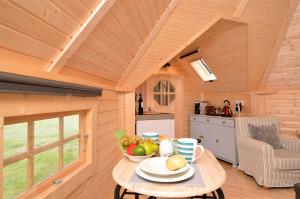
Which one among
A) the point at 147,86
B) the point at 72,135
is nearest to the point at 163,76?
the point at 147,86

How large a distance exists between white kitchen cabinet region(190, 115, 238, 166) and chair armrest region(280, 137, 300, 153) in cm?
71

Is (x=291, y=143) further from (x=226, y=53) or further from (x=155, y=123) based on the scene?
(x=155, y=123)

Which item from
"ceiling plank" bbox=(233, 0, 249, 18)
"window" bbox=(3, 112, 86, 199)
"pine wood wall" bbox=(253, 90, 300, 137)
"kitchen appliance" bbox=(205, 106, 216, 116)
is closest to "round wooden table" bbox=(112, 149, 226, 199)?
"window" bbox=(3, 112, 86, 199)

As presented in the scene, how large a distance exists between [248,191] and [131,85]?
6.69ft

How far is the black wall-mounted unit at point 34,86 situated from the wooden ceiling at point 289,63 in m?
3.00

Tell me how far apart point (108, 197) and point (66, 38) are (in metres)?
1.81

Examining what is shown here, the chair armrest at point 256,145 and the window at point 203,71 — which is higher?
the window at point 203,71

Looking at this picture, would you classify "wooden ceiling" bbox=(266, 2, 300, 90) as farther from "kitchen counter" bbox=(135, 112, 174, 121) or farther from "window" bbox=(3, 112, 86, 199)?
"window" bbox=(3, 112, 86, 199)

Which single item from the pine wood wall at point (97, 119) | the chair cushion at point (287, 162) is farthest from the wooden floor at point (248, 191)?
the pine wood wall at point (97, 119)

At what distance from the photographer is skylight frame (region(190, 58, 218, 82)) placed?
4.33 meters

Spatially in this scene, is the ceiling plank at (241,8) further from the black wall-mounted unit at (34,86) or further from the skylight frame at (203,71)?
the black wall-mounted unit at (34,86)

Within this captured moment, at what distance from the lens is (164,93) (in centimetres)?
465

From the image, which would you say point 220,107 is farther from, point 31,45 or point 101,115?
point 31,45

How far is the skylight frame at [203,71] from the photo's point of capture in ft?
14.2
